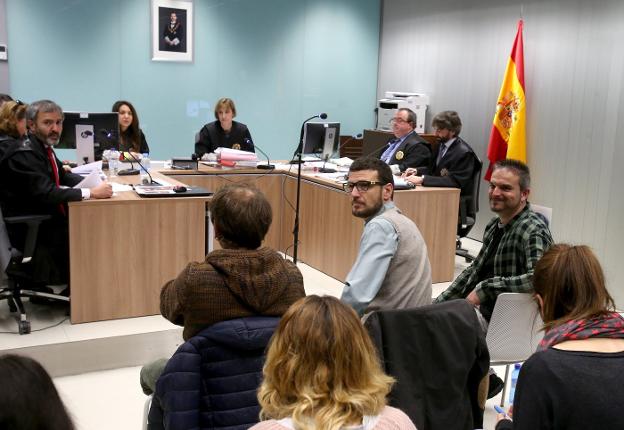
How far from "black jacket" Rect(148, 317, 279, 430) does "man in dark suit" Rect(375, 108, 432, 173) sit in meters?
4.08

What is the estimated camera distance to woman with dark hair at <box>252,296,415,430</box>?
1376mm

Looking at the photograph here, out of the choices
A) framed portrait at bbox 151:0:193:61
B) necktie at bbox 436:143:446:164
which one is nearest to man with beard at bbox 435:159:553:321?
necktie at bbox 436:143:446:164

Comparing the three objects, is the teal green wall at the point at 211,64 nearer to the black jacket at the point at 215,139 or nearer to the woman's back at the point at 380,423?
the black jacket at the point at 215,139

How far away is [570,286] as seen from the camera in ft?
5.87

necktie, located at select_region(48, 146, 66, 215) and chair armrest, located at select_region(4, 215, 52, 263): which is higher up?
necktie, located at select_region(48, 146, 66, 215)

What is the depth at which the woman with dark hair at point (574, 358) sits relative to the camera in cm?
158

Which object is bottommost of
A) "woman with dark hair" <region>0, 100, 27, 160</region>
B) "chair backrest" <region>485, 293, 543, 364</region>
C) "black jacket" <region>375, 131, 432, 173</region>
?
"chair backrest" <region>485, 293, 543, 364</region>

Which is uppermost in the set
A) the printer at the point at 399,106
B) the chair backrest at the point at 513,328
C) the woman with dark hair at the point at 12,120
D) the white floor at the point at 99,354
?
the printer at the point at 399,106

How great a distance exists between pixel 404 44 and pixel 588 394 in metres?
7.19

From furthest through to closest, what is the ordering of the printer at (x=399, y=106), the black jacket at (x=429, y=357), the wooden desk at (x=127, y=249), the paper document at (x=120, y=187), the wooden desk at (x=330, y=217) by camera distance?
the printer at (x=399, y=106), the wooden desk at (x=330, y=217), the paper document at (x=120, y=187), the wooden desk at (x=127, y=249), the black jacket at (x=429, y=357)

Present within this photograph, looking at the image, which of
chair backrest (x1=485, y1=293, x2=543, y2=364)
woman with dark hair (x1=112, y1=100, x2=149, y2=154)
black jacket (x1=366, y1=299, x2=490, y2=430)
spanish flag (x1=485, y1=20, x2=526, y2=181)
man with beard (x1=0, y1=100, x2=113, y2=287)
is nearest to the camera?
black jacket (x1=366, y1=299, x2=490, y2=430)

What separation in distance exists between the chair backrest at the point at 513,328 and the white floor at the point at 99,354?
1.74 ft

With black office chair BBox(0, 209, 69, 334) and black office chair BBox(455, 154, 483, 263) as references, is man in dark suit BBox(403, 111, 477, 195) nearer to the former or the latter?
black office chair BBox(455, 154, 483, 263)

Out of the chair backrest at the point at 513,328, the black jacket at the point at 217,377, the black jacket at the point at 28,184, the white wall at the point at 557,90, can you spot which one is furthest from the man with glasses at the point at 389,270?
the white wall at the point at 557,90
